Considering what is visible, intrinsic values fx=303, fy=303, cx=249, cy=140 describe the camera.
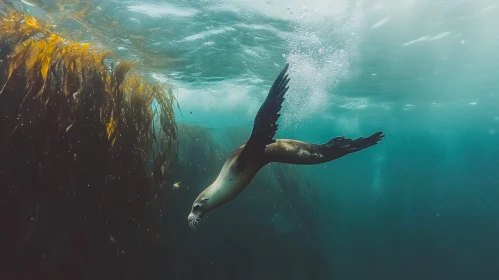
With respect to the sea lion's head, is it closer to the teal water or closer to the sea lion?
the sea lion

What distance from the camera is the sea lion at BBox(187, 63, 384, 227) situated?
8.54 feet

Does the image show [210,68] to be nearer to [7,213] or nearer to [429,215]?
[7,213]

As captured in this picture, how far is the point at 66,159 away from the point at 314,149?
338 centimetres

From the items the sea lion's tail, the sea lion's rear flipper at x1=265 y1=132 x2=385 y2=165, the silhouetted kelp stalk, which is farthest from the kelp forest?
the sea lion's tail

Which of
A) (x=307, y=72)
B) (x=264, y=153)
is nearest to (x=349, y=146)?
(x=264, y=153)

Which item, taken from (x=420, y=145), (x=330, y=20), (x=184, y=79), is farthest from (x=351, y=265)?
(x=420, y=145)

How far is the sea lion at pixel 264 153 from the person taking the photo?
2.60 m

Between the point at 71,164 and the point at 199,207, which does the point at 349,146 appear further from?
the point at 71,164

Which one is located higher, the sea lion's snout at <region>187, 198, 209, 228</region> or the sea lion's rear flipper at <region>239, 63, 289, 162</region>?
the sea lion's rear flipper at <region>239, 63, 289, 162</region>

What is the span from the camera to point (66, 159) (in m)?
4.19

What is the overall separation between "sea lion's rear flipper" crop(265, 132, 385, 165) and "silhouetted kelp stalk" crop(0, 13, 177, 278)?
115 inches

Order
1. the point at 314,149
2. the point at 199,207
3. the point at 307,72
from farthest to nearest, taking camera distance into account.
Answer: the point at 307,72, the point at 314,149, the point at 199,207

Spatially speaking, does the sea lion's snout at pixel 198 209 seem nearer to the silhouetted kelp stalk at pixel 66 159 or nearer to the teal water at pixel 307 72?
the silhouetted kelp stalk at pixel 66 159

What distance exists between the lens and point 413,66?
17.0m
